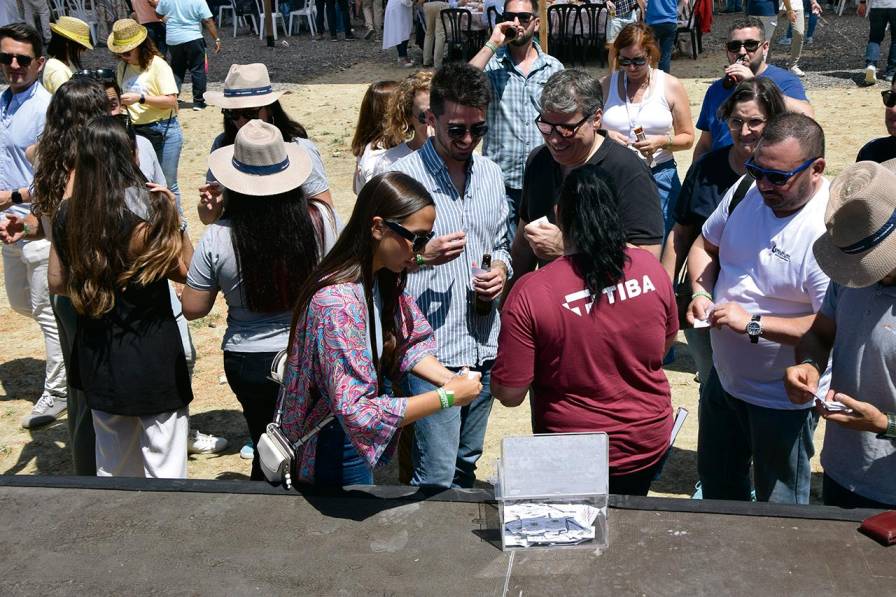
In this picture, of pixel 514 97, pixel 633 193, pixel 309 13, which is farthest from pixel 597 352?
pixel 309 13

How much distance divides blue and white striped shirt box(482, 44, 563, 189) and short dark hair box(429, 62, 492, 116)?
172cm

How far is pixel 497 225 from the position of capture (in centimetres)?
419

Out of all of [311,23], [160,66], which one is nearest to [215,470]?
[160,66]

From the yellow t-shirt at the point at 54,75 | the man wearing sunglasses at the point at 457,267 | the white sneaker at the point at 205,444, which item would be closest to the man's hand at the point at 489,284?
the man wearing sunglasses at the point at 457,267

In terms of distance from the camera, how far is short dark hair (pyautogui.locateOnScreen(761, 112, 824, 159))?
135 inches

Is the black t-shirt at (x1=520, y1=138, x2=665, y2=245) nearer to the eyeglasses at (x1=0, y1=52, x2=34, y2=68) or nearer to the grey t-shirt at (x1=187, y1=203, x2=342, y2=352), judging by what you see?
the grey t-shirt at (x1=187, y1=203, x2=342, y2=352)

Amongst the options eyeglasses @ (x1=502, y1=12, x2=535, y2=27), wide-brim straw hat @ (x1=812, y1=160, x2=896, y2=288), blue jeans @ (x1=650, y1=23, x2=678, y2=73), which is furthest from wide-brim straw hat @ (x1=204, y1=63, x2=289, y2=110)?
blue jeans @ (x1=650, y1=23, x2=678, y2=73)

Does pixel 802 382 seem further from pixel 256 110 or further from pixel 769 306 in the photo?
pixel 256 110

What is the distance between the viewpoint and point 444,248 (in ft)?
11.9

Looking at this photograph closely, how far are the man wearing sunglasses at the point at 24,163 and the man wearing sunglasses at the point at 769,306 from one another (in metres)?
3.80

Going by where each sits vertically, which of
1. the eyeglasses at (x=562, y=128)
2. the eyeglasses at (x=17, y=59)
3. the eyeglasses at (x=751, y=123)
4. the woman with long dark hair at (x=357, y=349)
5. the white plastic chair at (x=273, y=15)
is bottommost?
the white plastic chair at (x=273, y=15)

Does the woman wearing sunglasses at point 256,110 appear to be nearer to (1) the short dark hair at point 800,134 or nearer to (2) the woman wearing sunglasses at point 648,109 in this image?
(2) the woman wearing sunglasses at point 648,109

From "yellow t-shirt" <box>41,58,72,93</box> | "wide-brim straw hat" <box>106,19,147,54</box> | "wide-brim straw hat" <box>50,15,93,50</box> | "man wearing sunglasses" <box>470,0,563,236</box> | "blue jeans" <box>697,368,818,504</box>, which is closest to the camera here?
"blue jeans" <box>697,368,818,504</box>

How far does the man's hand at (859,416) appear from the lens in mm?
2861
